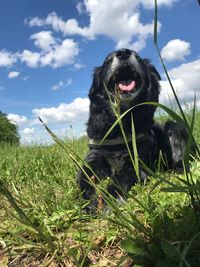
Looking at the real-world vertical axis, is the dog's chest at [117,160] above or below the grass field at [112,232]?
above

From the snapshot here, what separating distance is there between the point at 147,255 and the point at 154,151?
278 cm

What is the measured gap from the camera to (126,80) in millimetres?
4621

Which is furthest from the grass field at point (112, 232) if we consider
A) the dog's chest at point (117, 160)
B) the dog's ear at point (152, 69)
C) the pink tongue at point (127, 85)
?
the dog's ear at point (152, 69)

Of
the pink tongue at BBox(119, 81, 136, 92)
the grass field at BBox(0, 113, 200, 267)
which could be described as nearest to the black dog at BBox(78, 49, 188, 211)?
the pink tongue at BBox(119, 81, 136, 92)

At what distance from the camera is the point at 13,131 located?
18.6m

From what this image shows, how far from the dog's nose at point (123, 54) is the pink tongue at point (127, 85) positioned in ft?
0.85

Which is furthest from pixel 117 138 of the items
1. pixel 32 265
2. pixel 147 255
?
pixel 147 255

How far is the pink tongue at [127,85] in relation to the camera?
14.6 ft

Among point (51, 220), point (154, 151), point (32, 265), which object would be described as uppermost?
point (154, 151)

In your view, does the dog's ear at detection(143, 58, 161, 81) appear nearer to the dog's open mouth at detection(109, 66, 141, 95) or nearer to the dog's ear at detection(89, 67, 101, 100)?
the dog's open mouth at detection(109, 66, 141, 95)

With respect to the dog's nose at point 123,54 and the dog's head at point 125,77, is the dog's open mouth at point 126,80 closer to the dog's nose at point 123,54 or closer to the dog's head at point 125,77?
the dog's head at point 125,77

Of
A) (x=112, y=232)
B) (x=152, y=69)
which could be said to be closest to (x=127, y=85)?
(x=152, y=69)

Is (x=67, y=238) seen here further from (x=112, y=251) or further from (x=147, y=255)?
(x=147, y=255)

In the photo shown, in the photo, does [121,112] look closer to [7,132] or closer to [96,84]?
[96,84]
